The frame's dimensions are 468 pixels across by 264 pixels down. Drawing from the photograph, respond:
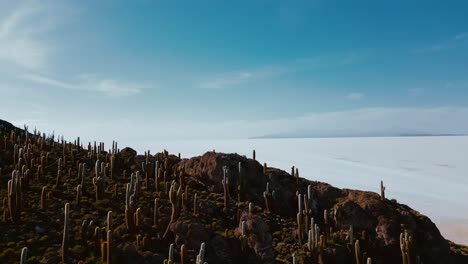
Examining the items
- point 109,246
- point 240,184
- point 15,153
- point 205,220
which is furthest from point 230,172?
point 15,153

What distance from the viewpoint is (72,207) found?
15859 mm

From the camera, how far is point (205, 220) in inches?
633

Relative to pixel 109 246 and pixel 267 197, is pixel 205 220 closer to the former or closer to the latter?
pixel 267 197

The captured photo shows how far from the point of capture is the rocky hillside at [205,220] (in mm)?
13070

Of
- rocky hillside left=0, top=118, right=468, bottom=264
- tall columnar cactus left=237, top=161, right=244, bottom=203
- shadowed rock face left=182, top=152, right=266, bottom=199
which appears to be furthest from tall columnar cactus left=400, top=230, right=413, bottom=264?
tall columnar cactus left=237, top=161, right=244, bottom=203

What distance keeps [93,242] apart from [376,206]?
13779 mm

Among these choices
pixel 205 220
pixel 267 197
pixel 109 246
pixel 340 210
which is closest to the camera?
pixel 109 246

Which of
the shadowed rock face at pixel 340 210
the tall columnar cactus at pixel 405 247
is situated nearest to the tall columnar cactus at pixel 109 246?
the shadowed rock face at pixel 340 210

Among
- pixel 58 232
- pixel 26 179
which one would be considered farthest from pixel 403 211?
pixel 26 179

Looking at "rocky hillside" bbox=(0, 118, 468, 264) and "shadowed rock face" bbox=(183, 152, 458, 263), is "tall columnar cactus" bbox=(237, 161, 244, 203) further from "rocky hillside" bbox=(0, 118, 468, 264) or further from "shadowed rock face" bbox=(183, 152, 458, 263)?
"shadowed rock face" bbox=(183, 152, 458, 263)

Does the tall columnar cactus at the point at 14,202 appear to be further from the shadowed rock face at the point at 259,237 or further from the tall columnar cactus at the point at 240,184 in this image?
the tall columnar cactus at the point at 240,184

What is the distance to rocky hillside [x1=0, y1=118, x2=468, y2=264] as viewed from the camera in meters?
13.1

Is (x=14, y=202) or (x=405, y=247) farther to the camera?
(x=14, y=202)

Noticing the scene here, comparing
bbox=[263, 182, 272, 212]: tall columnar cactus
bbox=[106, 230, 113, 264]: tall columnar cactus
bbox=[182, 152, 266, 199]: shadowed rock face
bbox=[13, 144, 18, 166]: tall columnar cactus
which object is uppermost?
bbox=[13, 144, 18, 166]: tall columnar cactus
